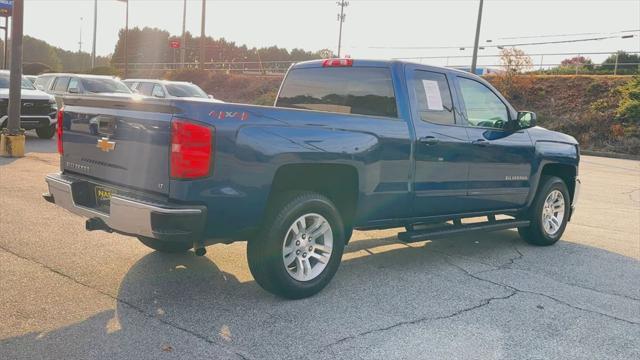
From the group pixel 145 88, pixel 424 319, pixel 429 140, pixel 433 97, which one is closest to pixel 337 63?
pixel 433 97

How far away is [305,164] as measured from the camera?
4.41 m

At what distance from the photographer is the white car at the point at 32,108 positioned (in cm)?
1381

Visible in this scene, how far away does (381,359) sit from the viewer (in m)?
3.49

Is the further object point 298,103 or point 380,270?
point 298,103

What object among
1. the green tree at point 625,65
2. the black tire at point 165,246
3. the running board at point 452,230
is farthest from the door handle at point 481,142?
the green tree at point 625,65

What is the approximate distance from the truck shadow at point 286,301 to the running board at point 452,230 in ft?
1.11

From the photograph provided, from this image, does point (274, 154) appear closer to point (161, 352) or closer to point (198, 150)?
point (198, 150)

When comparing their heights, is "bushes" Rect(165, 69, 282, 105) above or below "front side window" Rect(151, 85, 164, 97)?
above

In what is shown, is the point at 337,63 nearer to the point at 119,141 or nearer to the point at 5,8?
the point at 119,141

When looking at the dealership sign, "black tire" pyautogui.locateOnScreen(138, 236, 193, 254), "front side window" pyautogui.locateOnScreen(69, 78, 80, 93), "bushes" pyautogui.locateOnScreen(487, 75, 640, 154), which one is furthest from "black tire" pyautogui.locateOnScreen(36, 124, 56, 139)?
the dealership sign

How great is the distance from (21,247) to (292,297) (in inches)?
108

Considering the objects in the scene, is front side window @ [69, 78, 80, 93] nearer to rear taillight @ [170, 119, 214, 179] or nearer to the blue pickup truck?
the blue pickup truck

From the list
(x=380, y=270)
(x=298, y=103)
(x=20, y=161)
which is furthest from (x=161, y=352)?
(x=20, y=161)

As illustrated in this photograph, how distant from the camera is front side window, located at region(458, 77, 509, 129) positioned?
594 centimetres
